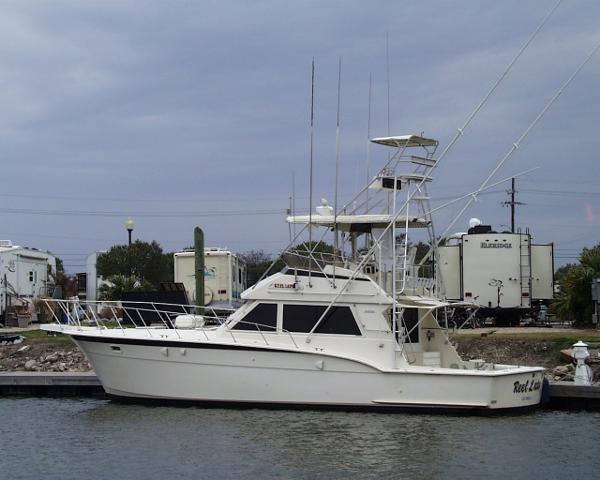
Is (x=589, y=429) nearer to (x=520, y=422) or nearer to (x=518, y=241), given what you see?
(x=520, y=422)

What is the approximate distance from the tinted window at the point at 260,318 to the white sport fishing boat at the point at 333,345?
2 centimetres

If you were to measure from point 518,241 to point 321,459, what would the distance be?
22.2m

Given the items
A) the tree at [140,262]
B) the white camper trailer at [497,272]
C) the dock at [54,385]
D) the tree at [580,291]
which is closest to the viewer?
the dock at [54,385]

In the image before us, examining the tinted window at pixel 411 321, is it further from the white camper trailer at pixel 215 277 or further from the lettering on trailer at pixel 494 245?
the white camper trailer at pixel 215 277

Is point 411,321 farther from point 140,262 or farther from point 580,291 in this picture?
point 140,262

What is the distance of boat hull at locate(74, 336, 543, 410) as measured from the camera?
61.0ft

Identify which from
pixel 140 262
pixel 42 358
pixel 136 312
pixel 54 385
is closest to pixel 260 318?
pixel 54 385

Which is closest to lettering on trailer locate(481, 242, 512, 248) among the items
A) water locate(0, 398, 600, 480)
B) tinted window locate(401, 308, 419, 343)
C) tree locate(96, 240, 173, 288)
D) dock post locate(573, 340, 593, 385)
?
dock post locate(573, 340, 593, 385)

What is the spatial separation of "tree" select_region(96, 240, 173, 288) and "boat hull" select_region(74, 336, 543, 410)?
44.0 metres

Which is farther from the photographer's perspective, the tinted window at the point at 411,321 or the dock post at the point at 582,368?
the dock post at the point at 582,368

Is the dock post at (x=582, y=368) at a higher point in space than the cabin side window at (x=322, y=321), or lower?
lower

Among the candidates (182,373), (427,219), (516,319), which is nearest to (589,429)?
(427,219)

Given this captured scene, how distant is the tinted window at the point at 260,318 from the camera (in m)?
19.7

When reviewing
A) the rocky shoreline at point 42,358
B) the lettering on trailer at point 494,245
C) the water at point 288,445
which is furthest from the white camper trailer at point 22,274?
the water at point 288,445
